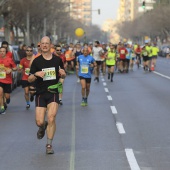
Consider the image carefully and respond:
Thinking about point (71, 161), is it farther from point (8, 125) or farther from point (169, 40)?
point (169, 40)

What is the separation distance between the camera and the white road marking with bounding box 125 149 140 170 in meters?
8.11

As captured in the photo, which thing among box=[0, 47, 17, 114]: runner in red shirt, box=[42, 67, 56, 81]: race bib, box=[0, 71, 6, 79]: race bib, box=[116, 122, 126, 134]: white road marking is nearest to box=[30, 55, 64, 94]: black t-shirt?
box=[42, 67, 56, 81]: race bib

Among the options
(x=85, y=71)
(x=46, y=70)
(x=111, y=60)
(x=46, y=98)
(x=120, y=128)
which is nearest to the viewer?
(x=46, y=70)

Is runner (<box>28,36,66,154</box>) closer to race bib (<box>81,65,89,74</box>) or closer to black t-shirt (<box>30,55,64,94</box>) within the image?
black t-shirt (<box>30,55,64,94</box>)

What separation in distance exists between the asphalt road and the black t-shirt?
41.7 inches

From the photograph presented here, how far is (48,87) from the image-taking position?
360 inches

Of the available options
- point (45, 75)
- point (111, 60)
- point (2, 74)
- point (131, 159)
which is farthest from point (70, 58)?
point (131, 159)

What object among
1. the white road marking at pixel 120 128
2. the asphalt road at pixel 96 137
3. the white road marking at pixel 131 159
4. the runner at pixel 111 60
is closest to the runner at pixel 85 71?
the asphalt road at pixel 96 137

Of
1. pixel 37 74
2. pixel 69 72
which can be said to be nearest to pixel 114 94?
pixel 37 74

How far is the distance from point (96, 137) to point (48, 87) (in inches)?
81.7

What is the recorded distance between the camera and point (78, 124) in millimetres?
12812

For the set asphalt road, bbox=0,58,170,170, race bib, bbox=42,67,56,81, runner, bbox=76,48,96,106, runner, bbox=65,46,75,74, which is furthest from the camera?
runner, bbox=65,46,75,74

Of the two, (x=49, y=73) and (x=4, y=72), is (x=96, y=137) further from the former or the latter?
(x=4, y=72)

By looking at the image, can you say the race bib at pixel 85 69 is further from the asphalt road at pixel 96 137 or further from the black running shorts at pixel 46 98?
the black running shorts at pixel 46 98
